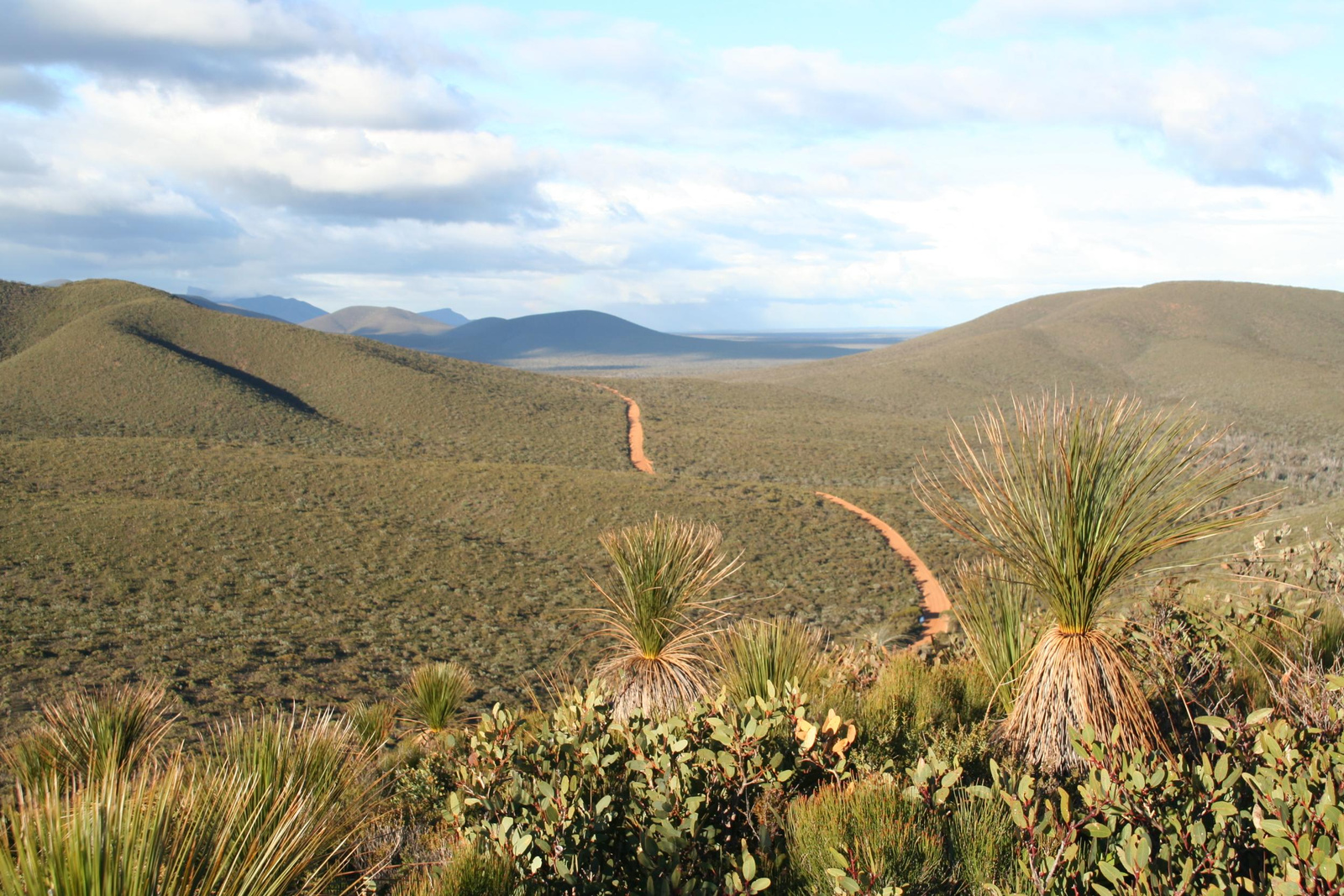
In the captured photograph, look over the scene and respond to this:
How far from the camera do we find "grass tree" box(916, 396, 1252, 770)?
362 cm

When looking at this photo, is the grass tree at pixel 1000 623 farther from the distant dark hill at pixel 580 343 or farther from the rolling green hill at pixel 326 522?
the distant dark hill at pixel 580 343

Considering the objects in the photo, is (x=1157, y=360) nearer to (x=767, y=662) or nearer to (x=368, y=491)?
(x=368, y=491)

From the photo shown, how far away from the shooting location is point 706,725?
374 centimetres

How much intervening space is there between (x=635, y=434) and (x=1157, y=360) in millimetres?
54637

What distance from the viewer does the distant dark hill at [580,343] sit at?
15288 cm

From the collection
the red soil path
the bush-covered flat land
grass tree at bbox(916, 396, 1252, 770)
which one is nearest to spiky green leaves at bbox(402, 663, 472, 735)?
the bush-covered flat land

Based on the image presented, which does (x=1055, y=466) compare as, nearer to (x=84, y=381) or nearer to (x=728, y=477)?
(x=728, y=477)

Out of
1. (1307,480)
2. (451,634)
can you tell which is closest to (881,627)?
(451,634)

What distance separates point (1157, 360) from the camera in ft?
225

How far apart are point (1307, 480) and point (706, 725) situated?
3779 cm

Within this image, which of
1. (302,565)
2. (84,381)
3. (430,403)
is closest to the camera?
(302,565)

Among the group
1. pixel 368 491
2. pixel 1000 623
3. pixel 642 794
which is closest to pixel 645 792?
pixel 642 794

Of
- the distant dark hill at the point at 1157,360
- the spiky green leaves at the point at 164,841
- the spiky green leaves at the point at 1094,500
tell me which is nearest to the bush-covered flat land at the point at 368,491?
the distant dark hill at the point at 1157,360

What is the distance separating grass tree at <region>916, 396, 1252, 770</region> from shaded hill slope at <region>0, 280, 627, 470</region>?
27.4 m
